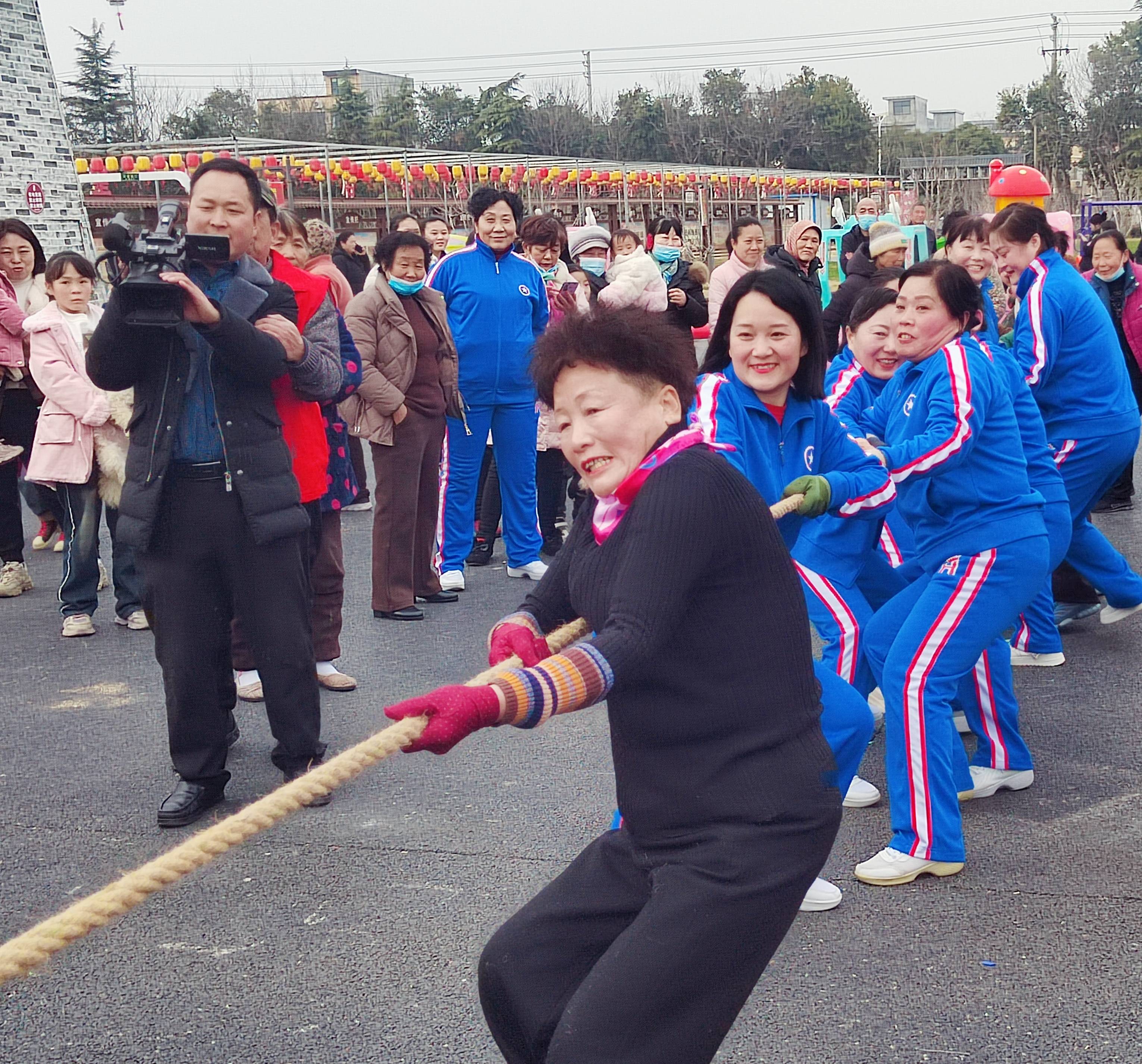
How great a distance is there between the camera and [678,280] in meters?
9.20

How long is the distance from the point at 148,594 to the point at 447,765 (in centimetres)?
121

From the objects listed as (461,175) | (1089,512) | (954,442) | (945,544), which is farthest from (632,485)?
(461,175)

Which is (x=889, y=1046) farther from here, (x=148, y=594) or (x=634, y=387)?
(x=148, y=594)

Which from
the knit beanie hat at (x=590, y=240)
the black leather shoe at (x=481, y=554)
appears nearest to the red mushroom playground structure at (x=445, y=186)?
the knit beanie hat at (x=590, y=240)

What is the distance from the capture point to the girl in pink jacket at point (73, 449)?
20.9 feet

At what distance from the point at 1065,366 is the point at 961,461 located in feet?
6.65

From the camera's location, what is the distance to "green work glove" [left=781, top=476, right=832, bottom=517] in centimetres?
313

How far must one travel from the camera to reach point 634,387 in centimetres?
210

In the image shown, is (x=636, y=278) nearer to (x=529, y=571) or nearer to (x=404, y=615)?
(x=529, y=571)

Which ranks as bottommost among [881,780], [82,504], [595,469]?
[881,780]

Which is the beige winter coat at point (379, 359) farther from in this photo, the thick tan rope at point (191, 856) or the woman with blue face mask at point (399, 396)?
the thick tan rope at point (191, 856)

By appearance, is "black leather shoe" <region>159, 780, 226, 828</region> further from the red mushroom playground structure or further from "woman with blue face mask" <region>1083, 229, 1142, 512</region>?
the red mushroom playground structure

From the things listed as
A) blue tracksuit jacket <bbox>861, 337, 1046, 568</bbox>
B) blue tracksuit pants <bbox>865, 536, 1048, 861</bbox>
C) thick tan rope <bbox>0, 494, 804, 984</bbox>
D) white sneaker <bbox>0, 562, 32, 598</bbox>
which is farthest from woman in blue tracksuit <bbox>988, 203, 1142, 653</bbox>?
white sneaker <bbox>0, 562, 32, 598</bbox>

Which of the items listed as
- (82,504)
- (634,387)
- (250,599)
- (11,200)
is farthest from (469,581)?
(11,200)
